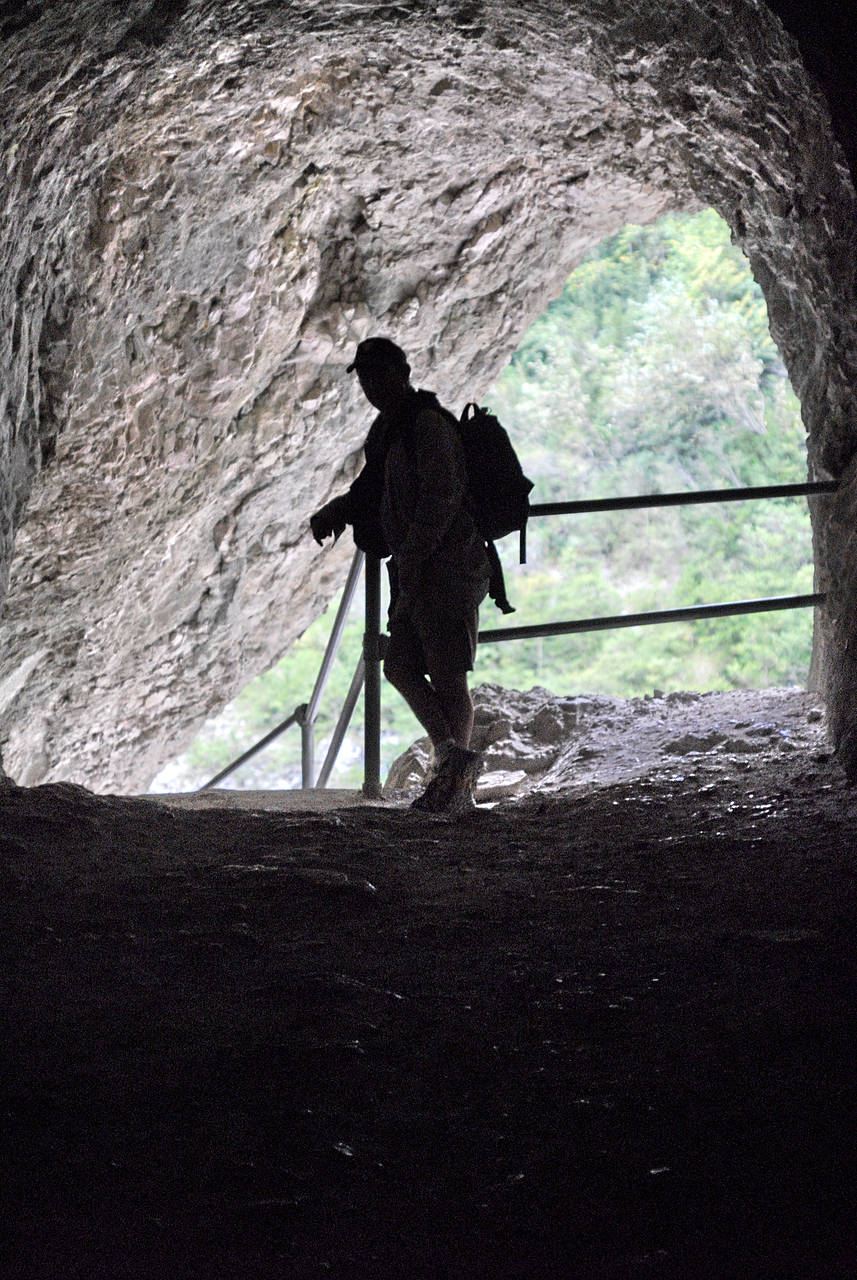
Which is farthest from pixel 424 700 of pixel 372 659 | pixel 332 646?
pixel 332 646

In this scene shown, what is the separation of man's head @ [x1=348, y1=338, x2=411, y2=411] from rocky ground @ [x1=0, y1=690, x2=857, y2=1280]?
132cm

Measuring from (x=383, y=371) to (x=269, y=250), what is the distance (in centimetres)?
265

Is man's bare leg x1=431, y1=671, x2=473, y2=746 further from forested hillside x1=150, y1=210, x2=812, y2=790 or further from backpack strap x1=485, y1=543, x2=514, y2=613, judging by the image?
forested hillside x1=150, y1=210, x2=812, y2=790

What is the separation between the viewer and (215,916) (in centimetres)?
215

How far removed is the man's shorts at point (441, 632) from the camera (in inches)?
134

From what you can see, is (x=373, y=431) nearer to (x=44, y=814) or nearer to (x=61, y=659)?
(x=44, y=814)

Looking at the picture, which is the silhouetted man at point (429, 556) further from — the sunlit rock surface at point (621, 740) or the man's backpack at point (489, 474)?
the sunlit rock surface at point (621, 740)

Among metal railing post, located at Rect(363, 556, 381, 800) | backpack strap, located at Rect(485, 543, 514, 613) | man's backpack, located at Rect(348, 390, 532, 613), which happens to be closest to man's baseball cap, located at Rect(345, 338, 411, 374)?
man's backpack, located at Rect(348, 390, 532, 613)

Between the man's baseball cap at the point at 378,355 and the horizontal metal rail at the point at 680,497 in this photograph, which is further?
the horizontal metal rail at the point at 680,497

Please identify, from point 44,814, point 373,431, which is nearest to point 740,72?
point 373,431

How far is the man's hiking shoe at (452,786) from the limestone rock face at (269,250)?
1.29 metres

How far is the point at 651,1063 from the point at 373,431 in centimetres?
233

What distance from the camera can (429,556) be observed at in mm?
3357

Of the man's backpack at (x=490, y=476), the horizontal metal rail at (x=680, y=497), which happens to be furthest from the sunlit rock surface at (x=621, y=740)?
the man's backpack at (x=490, y=476)
